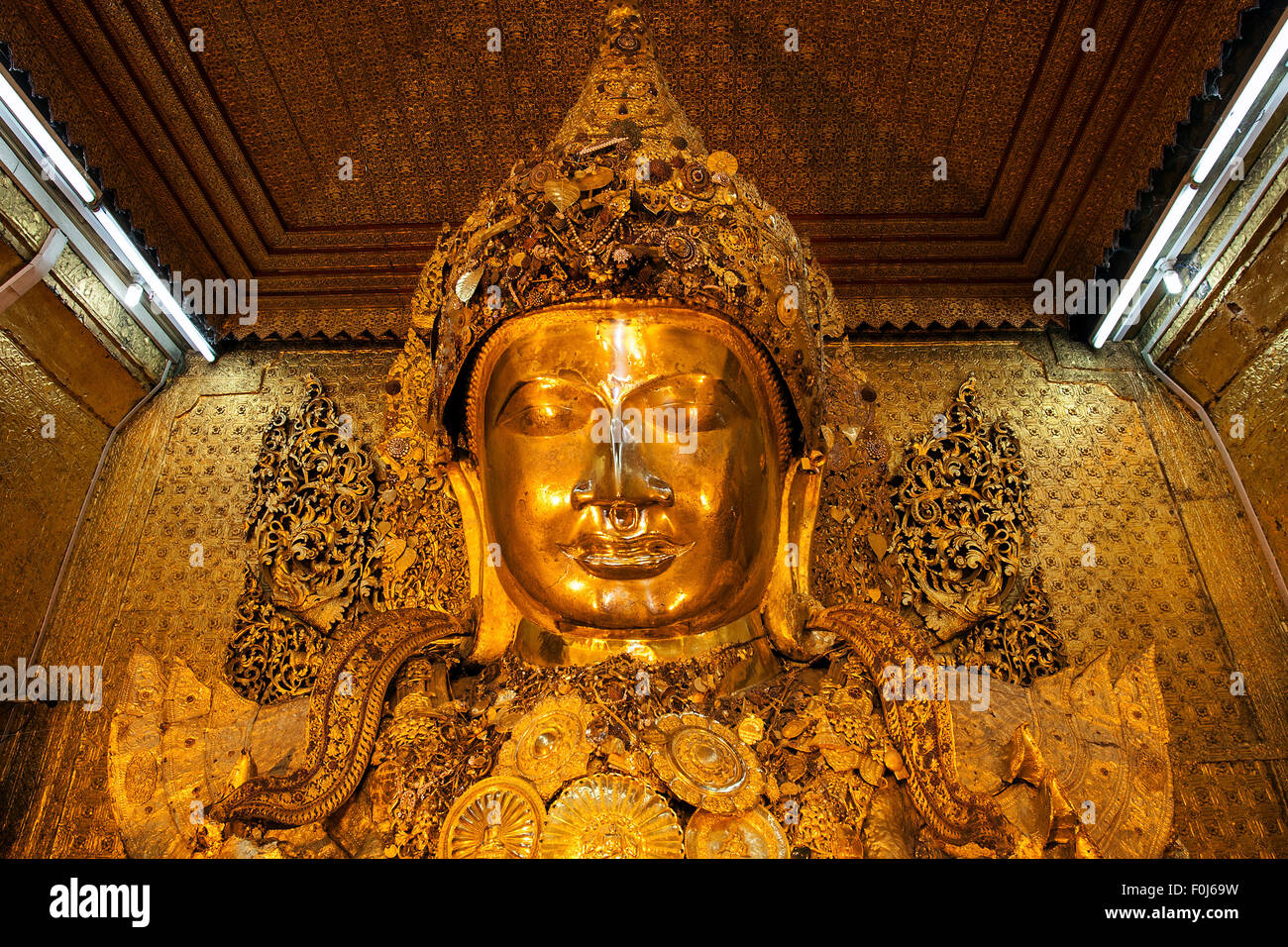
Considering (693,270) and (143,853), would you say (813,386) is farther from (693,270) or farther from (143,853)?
(143,853)

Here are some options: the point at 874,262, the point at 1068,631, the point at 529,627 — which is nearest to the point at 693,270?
the point at 529,627

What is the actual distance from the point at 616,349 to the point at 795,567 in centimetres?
94

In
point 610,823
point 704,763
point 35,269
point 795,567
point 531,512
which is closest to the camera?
point 610,823

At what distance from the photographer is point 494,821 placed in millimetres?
2416

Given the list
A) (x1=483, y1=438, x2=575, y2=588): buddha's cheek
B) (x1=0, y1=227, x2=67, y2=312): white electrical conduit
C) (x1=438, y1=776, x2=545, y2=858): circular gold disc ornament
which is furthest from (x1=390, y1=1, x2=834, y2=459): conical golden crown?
(x1=0, y1=227, x2=67, y2=312): white electrical conduit

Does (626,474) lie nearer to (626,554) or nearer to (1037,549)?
(626,554)

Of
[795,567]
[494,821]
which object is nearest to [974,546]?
[795,567]

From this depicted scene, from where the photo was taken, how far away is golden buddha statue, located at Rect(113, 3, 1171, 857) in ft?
8.07

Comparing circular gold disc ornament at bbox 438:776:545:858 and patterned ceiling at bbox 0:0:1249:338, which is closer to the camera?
circular gold disc ornament at bbox 438:776:545:858

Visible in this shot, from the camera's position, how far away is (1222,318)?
142 inches

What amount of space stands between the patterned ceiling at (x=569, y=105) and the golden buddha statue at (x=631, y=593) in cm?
67

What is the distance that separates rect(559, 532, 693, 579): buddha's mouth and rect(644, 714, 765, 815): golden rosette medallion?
1.41 feet

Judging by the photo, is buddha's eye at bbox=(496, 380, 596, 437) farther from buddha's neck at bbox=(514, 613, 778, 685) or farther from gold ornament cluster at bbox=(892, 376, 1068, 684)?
gold ornament cluster at bbox=(892, 376, 1068, 684)

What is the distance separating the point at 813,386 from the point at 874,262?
1.45 meters
